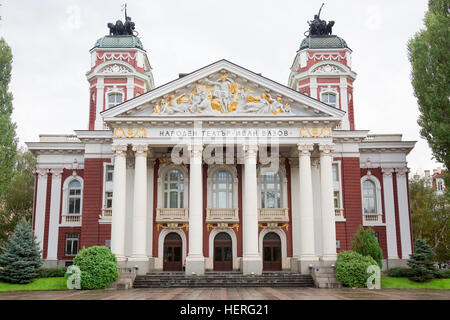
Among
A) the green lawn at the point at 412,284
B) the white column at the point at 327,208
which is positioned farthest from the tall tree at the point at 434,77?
the green lawn at the point at 412,284

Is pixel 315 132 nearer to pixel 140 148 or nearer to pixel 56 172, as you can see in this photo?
pixel 140 148

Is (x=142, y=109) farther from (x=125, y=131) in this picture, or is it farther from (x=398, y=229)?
(x=398, y=229)

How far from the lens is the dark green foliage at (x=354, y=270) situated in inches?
1050

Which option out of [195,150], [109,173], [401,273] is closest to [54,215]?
[109,173]

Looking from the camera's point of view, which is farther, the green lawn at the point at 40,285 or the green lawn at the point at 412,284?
the green lawn at the point at 412,284

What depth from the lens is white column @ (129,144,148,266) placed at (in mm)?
29969

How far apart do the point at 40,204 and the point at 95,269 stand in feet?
42.7

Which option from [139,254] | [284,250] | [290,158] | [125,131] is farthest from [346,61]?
[139,254]

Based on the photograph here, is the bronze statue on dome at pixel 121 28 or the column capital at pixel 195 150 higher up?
the bronze statue on dome at pixel 121 28

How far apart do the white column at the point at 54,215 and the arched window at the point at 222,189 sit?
12650 millimetres

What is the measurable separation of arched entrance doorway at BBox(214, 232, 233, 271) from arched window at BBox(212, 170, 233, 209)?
2.58 meters

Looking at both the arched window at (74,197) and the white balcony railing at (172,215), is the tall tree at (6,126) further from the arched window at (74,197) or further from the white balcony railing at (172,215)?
the white balcony railing at (172,215)

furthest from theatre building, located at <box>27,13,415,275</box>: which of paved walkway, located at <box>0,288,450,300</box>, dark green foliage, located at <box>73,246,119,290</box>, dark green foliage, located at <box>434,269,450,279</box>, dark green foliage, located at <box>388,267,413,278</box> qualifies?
paved walkway, located at <box>0,288,450,300</box>

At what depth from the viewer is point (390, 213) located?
1425 inches
